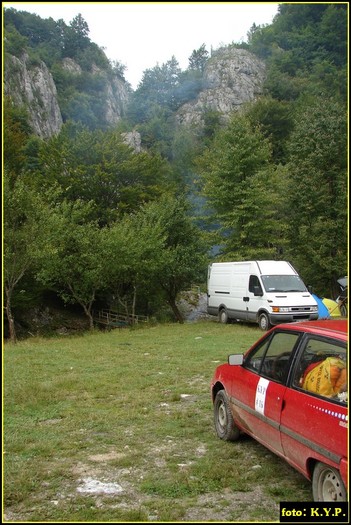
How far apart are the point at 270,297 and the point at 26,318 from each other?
1741 cm

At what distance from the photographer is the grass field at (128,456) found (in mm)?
3953

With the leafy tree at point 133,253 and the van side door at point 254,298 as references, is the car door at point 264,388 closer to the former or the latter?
the van side door at point 254,298

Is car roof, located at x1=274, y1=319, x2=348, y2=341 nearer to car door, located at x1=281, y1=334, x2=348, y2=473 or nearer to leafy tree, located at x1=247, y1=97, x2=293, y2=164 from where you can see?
car door, located at x1=281, y1=334, x2=348, y2=473

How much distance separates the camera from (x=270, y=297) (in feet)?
56.3

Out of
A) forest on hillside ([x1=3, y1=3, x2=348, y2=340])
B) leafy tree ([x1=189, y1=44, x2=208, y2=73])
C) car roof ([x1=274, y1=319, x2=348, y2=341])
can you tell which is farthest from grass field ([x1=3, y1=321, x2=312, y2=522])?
leafy tree ([x1=189, y1=44, x2=208, y2=73])

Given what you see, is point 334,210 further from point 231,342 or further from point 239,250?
point 231,342

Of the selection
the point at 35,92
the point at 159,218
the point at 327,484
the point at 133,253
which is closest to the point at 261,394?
the point at 327,484

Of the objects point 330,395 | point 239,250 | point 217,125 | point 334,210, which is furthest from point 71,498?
point 217,125

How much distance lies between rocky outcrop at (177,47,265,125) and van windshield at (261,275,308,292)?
63532mm

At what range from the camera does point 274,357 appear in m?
4.70

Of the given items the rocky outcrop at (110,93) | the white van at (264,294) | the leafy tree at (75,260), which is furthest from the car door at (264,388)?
the rocky outcrop at (110,93)

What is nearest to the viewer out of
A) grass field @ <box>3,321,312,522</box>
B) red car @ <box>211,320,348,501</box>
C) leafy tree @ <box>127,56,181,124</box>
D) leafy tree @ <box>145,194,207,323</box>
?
red car @ <box>211,320,348,501</box>

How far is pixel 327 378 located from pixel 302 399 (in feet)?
0.95

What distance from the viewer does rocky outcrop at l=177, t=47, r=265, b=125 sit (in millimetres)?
79062
